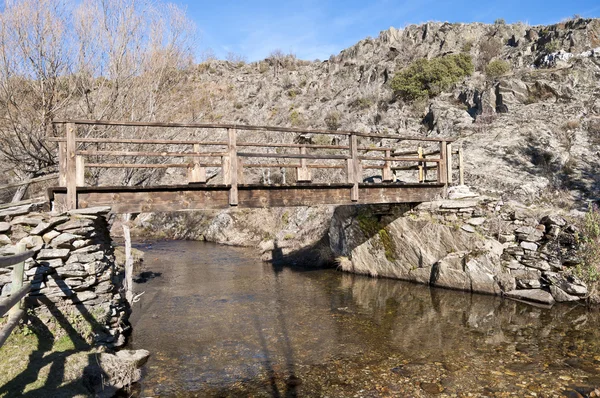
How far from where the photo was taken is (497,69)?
110 ft

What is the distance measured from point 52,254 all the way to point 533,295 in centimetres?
1300

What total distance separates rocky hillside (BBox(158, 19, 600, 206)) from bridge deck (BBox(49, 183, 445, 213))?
8.88 m

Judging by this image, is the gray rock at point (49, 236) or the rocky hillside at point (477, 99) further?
the rocky hillside at point (477, 99)

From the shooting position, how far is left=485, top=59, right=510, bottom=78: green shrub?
33.4 metres

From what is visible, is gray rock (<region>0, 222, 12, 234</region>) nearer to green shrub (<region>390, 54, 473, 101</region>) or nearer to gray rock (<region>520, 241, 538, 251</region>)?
gray rock (<region>520, 241, 538, 251</region>)

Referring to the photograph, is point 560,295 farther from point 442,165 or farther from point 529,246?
point 442,165

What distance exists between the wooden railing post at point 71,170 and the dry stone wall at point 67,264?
0.40m

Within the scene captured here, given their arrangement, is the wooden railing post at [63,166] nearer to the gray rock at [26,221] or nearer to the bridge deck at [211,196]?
the bridge deck at [211,196]

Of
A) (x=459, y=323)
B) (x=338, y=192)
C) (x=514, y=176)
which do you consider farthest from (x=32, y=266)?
(x=514, y=176)

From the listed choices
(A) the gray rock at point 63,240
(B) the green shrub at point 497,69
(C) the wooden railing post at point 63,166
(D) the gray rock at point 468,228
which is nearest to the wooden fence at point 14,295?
(A) the gray rock at point 63,240

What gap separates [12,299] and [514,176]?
68.5 feet

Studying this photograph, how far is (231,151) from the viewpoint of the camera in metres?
10.7

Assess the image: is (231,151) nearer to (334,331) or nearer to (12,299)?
(334,331)

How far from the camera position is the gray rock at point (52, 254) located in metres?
8.22
